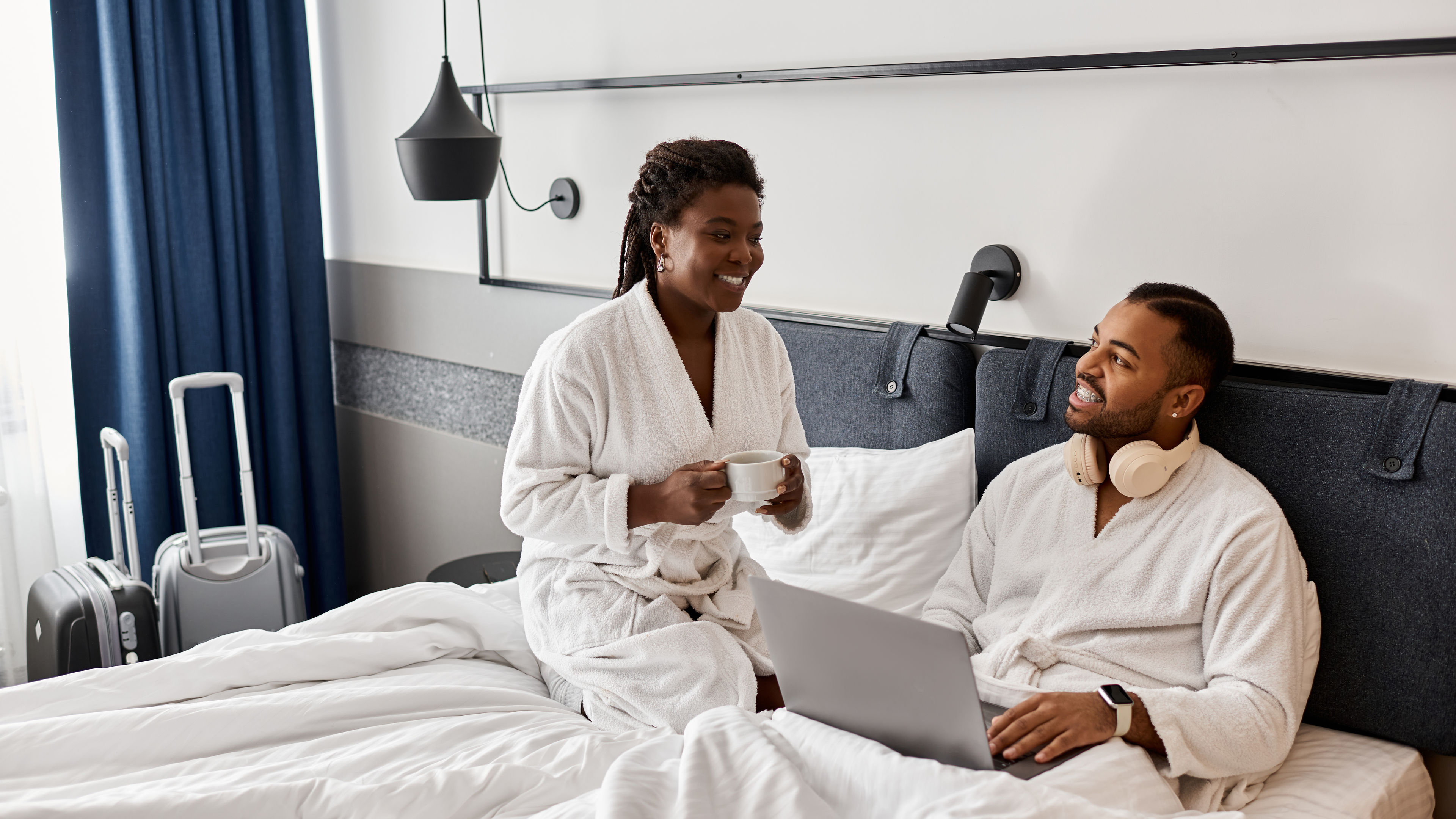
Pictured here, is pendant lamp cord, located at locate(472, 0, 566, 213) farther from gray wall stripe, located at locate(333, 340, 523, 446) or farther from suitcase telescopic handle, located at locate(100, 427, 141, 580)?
suitcase telescopic handle, located at locate(100, 427, 141, 580)

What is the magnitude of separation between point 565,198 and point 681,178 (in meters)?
1.08

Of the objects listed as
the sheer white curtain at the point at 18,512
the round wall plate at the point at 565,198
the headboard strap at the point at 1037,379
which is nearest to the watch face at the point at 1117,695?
the headboard strap at the point at 1037,379

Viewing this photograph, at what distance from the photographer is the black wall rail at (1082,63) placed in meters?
1.51

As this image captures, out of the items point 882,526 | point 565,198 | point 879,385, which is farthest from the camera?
point 565,198

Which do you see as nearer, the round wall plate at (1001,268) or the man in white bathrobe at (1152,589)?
the man in white bathrobe at (1152,589)

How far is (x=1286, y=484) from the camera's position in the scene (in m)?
1.58

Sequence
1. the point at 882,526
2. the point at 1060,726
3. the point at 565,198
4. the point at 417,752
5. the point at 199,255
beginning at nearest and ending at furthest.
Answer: the point at 1060,726 < the point at 417,752 < the point at 882,526 < the point at 565,198 < the point at 199,255

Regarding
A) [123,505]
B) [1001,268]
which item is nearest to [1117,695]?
[1001,268]

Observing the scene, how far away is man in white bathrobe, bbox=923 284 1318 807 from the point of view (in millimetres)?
1376

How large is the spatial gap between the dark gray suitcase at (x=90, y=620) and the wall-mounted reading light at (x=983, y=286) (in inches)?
69.2

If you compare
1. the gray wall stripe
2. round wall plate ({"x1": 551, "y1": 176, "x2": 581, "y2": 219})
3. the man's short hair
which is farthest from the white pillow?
the gray wall stripe

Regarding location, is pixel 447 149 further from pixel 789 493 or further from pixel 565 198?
pixel 789 493

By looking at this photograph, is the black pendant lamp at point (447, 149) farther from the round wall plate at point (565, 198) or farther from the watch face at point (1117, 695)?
the watch face at point (1117, 695)

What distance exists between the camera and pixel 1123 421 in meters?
1.58
